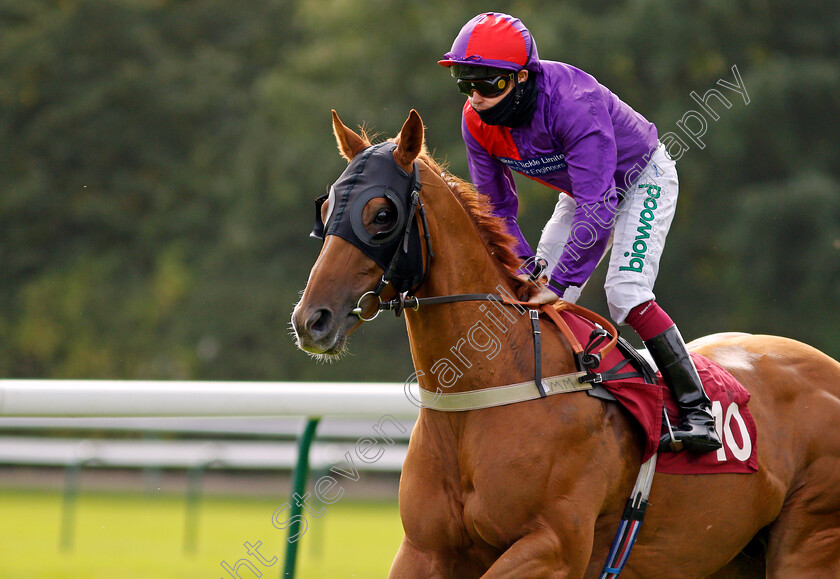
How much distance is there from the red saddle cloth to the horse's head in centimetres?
74

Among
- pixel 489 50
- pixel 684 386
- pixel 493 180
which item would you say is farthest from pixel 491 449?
pixel 489 50

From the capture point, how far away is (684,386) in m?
3.33

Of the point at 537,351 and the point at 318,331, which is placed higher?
the point at 318,331

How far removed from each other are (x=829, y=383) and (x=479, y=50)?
1.86m

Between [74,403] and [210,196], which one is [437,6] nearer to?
[210,196]

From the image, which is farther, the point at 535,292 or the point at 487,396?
the point at 535,292

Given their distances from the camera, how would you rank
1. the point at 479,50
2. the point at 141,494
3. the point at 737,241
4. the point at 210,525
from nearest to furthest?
the point at 479,50 < the point at 210,525 < the point at 141,494 < the point at 737,241

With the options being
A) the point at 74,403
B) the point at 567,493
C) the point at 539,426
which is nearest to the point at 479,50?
the point at 539,426

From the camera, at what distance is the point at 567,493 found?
296cm

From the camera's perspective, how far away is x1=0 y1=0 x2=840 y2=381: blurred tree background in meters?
15.2

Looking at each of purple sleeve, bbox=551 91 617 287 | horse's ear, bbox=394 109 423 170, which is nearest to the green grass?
purple sleeve, bbox=551 91 617 287

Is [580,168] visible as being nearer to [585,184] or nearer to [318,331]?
[585,184]

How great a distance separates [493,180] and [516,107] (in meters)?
0.37

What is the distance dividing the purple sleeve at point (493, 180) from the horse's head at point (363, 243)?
59 centimetres
